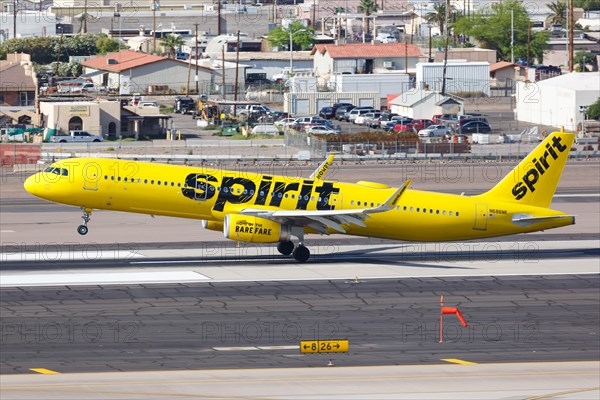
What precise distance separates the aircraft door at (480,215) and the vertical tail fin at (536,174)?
1.01 m

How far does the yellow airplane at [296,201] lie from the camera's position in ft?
190

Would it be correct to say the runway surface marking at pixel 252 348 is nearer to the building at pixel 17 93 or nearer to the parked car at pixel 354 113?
the building at pixel 17 93

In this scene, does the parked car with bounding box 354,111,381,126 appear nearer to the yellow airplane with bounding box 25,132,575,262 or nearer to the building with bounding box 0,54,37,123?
the building with bounding box 0,54,37,123

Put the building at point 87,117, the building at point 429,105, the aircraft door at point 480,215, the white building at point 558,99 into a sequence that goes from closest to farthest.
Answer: the aircraft door at point 480,215 → the building at point 87,117 → the white building at point 558,99 → the building at point 429,105

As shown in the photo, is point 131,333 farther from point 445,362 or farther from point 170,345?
point 445,362

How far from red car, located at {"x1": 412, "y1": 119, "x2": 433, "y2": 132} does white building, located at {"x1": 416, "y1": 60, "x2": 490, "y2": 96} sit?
1874 cm

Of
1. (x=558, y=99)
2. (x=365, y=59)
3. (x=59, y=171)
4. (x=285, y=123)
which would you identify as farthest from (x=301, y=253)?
(x=365, y=59)

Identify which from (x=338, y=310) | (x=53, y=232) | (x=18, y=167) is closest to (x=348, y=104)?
(x=18, y=167)

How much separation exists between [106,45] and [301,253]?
143 metres

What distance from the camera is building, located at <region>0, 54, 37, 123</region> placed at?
127 metres

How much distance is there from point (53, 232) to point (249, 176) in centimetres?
1607

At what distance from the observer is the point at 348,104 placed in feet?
461

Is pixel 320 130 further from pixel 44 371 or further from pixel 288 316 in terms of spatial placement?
pixel 44 371

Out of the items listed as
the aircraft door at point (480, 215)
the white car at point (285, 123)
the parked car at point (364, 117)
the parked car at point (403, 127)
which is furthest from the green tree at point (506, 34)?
the aircraft door at point (480, 215)
